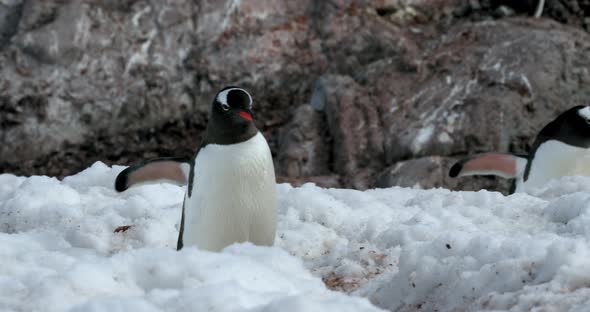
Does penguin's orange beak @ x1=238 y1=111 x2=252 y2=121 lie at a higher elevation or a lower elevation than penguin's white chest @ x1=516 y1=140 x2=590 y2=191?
higher

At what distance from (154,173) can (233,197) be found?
2.60 ft

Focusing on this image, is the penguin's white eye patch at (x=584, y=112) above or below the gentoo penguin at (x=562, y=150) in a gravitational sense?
above

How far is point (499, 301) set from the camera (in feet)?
7.14

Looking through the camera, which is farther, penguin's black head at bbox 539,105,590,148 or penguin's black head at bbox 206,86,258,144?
penguin's black head at bbox 539,105,590,148

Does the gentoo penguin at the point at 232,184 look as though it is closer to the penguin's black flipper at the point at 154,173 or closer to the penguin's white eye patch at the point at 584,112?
the penguin's black flipper at the point at 154,173

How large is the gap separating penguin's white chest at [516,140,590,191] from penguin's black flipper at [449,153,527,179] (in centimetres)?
50

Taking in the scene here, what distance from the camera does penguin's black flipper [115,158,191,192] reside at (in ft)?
13.1

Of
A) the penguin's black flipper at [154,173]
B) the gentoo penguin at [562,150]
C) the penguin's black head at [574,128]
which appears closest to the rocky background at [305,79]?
the gentoo penguin at [562,150]

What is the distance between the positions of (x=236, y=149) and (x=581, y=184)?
1834mm

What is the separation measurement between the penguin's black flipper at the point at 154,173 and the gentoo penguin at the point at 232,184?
62 cm

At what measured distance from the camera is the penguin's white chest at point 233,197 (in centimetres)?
329

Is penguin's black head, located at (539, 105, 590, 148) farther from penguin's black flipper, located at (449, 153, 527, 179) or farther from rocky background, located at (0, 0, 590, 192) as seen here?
rocky background, located at (0, 0, 590, 192)

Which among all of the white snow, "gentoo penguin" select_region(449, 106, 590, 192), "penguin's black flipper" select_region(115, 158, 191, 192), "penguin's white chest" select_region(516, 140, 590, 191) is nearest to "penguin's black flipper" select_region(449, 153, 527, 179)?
"gentoo penguin" select_region(449, 106, 590, 192)

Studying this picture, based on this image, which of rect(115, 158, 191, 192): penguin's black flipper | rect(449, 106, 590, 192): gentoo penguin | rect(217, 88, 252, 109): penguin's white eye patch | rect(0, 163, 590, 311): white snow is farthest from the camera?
rect(449, 106, 590, 192): gentoo penguin
